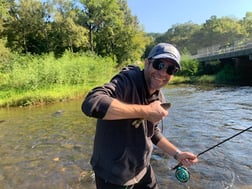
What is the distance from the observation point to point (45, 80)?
23828mm

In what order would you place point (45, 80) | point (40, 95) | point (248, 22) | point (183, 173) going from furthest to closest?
point (248, 22), point (45, 80), point (40, 95), point (183, 173)

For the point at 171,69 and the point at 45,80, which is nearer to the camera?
the point at 171,69

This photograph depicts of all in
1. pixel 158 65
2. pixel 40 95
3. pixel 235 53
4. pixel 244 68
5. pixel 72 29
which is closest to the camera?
pixel 158 65

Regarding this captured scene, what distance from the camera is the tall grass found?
806 inches

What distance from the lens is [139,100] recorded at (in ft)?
8.26

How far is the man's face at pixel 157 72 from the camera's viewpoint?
2432mm

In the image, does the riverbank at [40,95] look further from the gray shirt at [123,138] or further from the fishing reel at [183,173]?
the gray shirt at [123,138]

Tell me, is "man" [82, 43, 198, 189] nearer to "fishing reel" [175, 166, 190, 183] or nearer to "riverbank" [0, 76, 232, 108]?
"fishing reel" [175, 166, 190, 183]

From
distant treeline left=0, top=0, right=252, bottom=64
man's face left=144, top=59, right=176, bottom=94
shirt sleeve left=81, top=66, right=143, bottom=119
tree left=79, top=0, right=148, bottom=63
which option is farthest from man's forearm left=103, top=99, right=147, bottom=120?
tree left=79, top=0, right=148, bottom=63

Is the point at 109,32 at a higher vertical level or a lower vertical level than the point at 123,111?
higher

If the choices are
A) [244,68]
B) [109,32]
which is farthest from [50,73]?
[109,32]

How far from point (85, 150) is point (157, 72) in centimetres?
651

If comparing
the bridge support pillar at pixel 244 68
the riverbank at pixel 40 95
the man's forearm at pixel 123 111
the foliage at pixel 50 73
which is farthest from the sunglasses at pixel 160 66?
the bridge support pillar at pixel 244 68

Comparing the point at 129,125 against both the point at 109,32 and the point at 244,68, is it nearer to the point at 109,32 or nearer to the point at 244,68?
the point at 244,68
